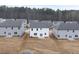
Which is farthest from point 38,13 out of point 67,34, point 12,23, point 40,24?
point 67,34

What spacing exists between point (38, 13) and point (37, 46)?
0.43 meters

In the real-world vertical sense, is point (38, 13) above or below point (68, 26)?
above

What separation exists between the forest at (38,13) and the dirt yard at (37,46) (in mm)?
277

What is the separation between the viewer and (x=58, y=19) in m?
2.08

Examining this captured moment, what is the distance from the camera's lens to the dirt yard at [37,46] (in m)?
2.06

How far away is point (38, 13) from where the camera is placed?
6.83 ft

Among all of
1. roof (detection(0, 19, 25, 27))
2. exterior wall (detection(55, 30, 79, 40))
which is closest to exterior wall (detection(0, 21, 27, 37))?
roof (detection(0, 19, 25, 27))

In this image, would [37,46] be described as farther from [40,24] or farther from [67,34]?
[67,34]

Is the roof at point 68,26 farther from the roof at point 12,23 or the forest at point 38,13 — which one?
the roof at point 12,23
